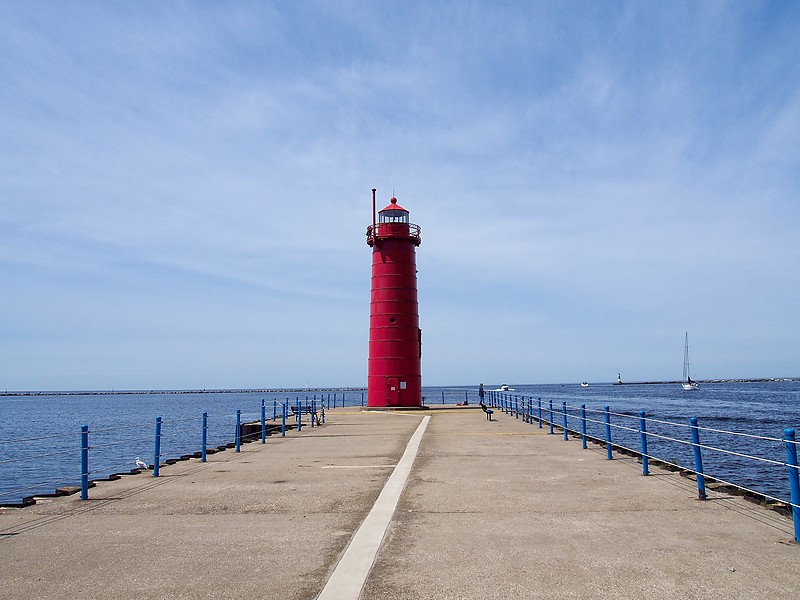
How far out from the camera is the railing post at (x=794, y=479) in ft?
20.5

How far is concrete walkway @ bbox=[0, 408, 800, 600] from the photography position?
16.8 feet

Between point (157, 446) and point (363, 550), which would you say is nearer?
point (363, 550)

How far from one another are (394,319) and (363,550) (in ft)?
78.1

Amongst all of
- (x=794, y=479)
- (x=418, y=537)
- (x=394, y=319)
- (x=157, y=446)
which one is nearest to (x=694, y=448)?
(x=794, y=479)

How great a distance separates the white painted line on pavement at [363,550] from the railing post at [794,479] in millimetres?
4033

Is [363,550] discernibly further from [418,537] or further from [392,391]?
[392,391]

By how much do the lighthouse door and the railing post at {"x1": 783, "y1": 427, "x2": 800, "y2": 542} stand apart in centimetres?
2385

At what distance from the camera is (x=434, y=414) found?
94.9 ft

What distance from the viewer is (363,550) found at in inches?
240

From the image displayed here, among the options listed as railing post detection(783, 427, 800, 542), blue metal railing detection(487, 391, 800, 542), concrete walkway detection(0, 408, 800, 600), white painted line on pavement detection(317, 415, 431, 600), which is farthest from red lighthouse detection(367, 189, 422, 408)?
railing post detection(783, 427, 800, 542)

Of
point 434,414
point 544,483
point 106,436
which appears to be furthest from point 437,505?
point 106,436

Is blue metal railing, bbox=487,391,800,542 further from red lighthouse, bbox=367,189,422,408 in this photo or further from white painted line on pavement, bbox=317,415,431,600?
red lighthouse, bbox=367,189,422,408

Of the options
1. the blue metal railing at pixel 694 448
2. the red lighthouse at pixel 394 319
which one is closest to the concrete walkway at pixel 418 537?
the blue metal railing at pixel 694 448

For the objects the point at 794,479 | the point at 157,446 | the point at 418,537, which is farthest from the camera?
the point at 157,446
